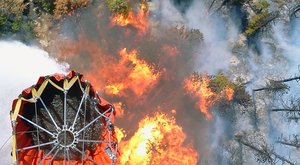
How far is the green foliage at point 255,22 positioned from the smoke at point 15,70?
1113 cm

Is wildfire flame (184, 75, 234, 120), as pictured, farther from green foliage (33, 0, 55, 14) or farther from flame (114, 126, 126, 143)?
green foliage (33, 0, 55, 14)

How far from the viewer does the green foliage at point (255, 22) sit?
21.6 m

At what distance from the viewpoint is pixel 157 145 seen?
19594 millimetres

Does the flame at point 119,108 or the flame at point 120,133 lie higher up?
the flame at point 119,108

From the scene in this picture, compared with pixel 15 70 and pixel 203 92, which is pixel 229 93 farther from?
pixel 15 70

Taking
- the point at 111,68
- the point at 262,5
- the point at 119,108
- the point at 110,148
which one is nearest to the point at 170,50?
the point at 111,68

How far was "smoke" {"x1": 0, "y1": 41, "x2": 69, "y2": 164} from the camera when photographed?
16500mm

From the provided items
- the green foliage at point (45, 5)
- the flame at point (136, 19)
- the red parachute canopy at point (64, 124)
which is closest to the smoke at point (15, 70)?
the green foliage at point (45, 5)

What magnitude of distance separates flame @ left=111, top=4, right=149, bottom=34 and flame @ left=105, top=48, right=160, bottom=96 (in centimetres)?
147

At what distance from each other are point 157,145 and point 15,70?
816cm

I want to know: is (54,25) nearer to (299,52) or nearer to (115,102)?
(115,102)

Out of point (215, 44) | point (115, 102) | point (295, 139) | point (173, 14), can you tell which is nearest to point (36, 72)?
point (115, 102)

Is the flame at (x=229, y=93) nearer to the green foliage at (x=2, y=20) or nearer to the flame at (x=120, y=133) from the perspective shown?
the flame at (x=120, y=133)

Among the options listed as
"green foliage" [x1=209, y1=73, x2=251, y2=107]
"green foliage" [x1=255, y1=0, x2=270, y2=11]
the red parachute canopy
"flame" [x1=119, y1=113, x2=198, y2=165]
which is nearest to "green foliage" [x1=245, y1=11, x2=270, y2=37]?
"green foliage" [x1=255, y1=0, x2=270, y2=11]
